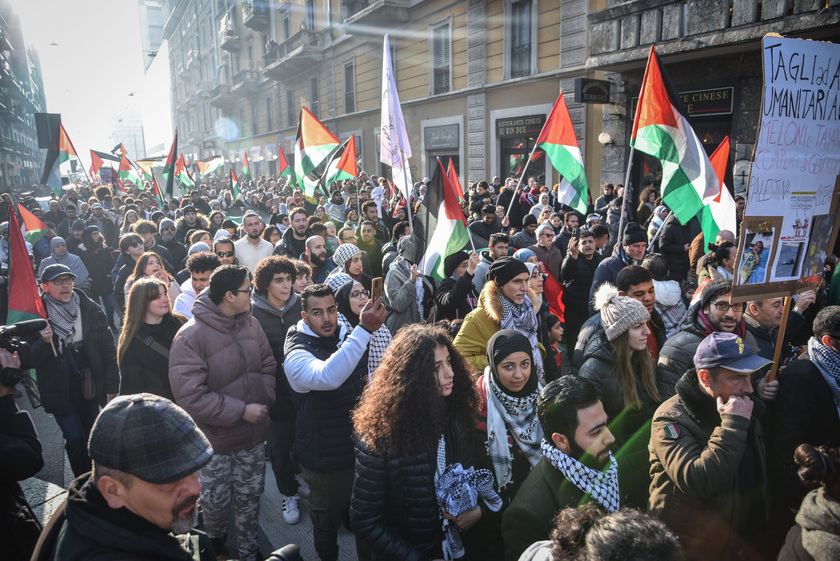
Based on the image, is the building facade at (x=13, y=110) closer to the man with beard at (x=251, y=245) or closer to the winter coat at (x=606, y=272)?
the man with beard at (x=251, y=245)

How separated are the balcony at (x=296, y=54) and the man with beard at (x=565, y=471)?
27211 mm

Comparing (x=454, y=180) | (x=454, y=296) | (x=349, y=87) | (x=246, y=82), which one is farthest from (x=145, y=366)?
(x=246, y=82)

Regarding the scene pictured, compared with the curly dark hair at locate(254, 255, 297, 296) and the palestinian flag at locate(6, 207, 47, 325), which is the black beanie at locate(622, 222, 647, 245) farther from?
the palestinian flag at locate(6, 207, 47, 325)

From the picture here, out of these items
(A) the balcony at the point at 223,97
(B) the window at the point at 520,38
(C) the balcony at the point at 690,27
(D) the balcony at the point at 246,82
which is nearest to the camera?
(C) the balcony at the point at 690,27

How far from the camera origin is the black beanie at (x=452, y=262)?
485cm

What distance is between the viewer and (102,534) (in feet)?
4.24

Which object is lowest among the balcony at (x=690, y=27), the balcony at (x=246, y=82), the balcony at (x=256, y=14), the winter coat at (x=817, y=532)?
the winter coat at (x=817, y=532)

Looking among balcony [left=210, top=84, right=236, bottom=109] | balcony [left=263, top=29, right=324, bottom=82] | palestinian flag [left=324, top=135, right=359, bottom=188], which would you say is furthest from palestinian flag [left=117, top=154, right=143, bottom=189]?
balcony [left=210, top=84, right=236, bottom=109]

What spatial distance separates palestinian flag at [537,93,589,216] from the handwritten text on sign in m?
3.67

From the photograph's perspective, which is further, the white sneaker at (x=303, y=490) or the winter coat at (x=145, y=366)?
the white sneaker at (x=303, y=490)

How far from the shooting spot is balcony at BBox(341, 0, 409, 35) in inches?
741

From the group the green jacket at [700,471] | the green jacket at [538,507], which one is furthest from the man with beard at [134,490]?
the green jacket at [700,471]

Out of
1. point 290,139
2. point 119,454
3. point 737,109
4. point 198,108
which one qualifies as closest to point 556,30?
point 737,109

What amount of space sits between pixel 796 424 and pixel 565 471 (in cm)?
143
